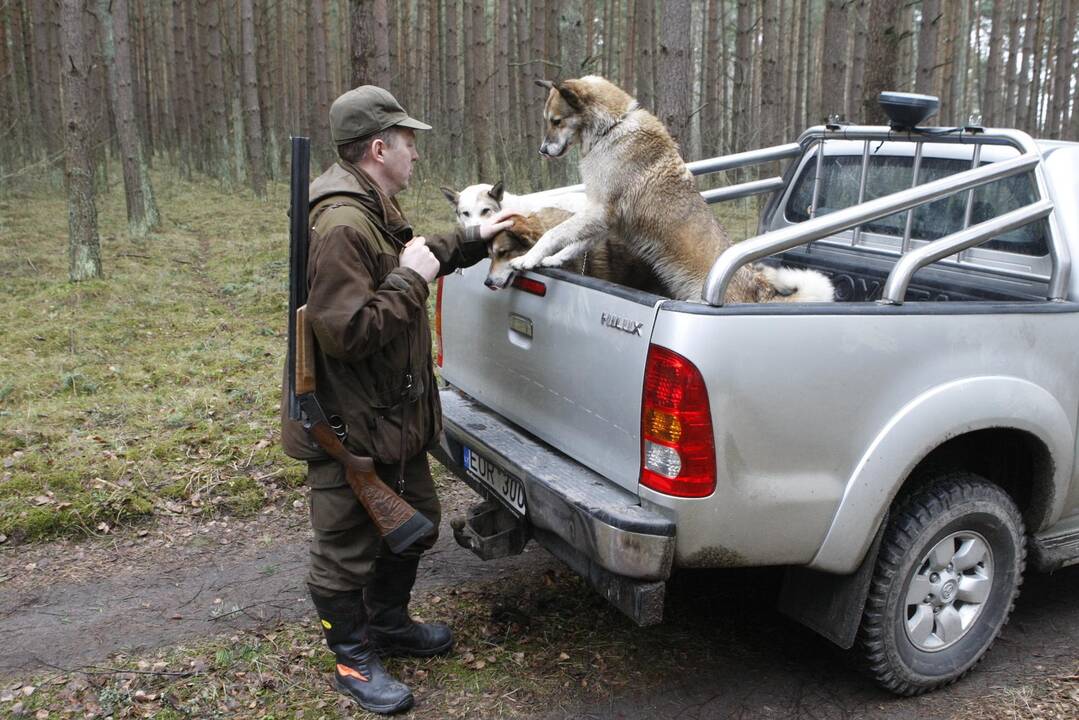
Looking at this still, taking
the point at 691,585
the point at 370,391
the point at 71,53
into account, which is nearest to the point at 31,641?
the point at 370,391

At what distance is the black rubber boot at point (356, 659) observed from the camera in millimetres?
3449

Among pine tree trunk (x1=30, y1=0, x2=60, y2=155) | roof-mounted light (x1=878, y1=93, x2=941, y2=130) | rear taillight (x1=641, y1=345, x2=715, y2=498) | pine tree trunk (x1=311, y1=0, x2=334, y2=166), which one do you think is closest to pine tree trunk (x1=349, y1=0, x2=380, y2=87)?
roof-mounted light (x1=878, y1=93, x2=941, y2=130)

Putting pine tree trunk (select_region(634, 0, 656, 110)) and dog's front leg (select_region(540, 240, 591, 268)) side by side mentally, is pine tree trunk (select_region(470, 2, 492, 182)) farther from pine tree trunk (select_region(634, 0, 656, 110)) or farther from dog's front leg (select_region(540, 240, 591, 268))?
dog's front leg (select_region(540, 240, 591, 268))

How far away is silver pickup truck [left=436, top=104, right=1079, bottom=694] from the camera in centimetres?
289

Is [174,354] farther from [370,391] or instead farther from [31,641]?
[370,391]

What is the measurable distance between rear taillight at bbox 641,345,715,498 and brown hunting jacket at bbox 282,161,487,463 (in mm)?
940

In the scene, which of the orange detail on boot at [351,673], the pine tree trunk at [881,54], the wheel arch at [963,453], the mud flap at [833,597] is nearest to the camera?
the wheel arch at [963,453]

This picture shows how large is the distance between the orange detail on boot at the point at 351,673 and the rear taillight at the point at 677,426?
4.89 ft

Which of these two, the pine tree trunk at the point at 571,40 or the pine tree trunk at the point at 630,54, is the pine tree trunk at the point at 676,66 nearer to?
the pine tree trunk at the point at 571,40

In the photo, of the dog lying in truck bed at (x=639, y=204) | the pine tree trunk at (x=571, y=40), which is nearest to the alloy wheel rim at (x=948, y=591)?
the dog lying in truck bed at (x=639, y=204)

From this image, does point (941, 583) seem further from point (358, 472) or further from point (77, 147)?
point (77, 147)

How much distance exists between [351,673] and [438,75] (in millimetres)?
30935

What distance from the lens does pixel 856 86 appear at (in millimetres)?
19344

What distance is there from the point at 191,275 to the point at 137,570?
335 inches
